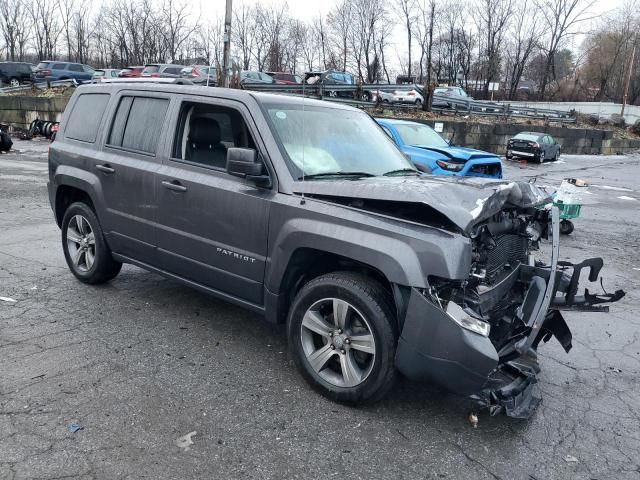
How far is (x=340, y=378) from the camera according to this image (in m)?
3.42

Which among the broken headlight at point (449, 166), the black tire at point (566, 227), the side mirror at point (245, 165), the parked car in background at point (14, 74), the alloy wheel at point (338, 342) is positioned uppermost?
the parked car in background at point (14, 74)

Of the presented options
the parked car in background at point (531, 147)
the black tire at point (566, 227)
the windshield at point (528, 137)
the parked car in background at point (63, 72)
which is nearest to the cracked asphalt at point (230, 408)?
the black tire at point (566, 227)

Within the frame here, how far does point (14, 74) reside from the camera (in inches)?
1391

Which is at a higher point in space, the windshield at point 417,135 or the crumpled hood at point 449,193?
the windshield at point 417,135

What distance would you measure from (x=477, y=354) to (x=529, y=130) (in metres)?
31.5

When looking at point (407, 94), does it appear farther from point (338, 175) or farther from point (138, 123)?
point (338, 175)

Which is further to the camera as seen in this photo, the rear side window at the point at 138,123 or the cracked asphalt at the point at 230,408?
the rear side window at the point at 138,123

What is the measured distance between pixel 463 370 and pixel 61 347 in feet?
9.57

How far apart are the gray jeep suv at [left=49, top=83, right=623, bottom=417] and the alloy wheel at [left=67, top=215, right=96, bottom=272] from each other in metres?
0.25

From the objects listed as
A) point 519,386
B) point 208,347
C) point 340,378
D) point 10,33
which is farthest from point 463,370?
point 10,33

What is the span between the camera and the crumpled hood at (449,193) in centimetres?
302

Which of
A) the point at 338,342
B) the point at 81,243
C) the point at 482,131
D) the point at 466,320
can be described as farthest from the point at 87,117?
the point at 482,131

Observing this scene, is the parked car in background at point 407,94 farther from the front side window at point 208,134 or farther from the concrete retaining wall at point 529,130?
the front side window at point 208,134

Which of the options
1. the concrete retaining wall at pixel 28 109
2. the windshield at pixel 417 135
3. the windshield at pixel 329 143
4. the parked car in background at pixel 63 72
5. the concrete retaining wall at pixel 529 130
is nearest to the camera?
the windshield at pixel 329 143
